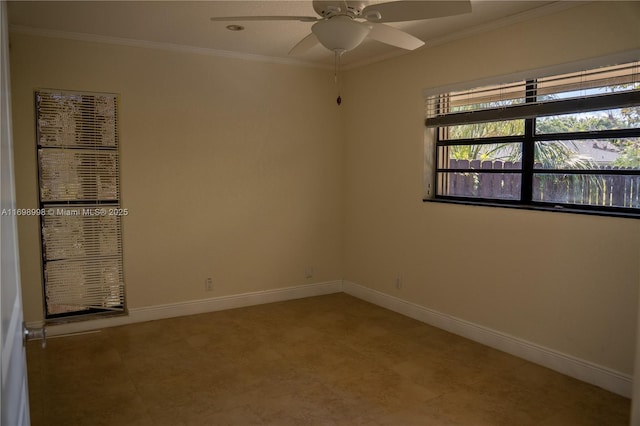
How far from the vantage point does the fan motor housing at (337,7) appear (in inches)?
87.7

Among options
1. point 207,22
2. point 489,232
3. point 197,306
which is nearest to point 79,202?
point 197,306

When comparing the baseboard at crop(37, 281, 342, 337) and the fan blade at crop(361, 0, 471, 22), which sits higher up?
the fan blade at crop(361, 0, 471, 22)

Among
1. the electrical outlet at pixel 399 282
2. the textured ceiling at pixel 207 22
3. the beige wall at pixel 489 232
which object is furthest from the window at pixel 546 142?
the electrical outlet at pixel 399 282

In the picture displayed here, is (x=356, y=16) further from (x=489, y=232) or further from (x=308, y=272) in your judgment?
(x=308, y=272)

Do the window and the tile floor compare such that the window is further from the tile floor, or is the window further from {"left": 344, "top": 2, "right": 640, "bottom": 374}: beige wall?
the tile floor

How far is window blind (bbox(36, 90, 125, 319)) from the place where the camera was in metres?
3.96

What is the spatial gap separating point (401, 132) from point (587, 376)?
2.55 metres

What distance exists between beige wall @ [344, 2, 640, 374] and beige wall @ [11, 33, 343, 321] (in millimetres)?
463

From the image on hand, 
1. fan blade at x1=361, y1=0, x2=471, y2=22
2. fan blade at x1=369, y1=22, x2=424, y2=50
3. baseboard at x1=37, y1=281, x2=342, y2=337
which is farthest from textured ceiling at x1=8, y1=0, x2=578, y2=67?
baseboard at x1=37, y1=281, x2=342, y2=337

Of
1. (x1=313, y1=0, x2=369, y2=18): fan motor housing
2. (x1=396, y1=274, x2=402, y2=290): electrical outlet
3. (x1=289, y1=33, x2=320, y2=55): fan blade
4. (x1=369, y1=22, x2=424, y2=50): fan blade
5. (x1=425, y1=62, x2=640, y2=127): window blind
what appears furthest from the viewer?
(x1=396, y1=274, x2=402, y2=290): electrical outlet

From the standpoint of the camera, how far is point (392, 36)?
8.55ft

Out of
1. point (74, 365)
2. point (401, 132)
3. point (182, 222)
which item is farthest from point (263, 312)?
point (401, 132)

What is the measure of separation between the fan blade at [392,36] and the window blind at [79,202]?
2655 millimetres

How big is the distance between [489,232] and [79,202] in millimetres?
3482
